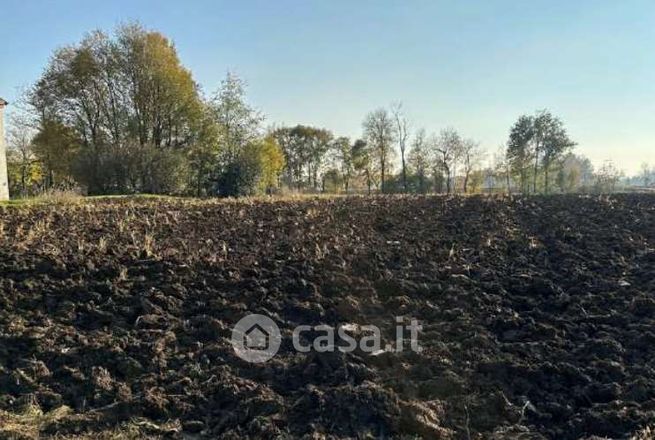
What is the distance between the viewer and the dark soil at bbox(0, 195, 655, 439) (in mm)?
4086

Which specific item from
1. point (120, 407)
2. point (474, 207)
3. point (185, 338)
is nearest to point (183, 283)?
point (185, 338)

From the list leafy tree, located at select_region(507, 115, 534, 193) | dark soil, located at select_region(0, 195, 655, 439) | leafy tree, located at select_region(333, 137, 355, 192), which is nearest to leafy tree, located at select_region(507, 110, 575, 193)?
leafy tree, located at select_region(507, 115, 534, 193)

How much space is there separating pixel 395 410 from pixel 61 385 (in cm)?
294

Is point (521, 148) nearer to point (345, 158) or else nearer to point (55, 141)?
point (345, 158)

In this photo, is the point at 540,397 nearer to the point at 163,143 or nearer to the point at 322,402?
the point at 322,402

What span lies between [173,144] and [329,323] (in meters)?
26.1

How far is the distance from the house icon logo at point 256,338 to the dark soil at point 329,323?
0.33 ft

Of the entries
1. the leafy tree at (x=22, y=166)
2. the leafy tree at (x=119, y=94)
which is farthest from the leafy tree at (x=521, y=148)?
the leafy tree at (x=22, y=166)

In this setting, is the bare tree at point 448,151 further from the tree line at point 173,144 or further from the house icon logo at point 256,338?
the house icon logo at point 256,338

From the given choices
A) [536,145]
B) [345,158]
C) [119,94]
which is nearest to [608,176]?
[536,145]

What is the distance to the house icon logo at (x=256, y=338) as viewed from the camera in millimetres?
4934

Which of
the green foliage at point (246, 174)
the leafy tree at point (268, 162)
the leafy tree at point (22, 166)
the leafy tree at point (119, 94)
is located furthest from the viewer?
the leafy tree at point (22, 166)

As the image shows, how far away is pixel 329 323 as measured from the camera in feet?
18.3

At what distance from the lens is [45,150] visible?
28812mm
